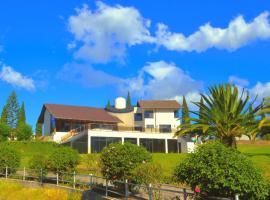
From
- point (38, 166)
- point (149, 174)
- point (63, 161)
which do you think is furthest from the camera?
point (38, 166)

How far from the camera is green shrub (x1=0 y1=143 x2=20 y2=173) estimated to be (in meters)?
31.4

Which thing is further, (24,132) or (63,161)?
(24,132)

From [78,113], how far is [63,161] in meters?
38.6

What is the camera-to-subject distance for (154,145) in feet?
190

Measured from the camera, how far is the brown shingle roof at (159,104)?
2852 inches

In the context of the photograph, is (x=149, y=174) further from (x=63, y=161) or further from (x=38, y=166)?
(x=38, y=166)

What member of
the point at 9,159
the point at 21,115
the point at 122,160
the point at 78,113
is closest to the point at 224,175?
the point at 122,160

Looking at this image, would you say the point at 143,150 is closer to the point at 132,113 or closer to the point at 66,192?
the point at 66,192

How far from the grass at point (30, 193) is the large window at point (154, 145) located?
99.7 ft

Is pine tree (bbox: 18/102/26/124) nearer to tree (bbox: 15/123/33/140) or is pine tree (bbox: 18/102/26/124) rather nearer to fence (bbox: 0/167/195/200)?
tree (bbox: 15/123/33/140)

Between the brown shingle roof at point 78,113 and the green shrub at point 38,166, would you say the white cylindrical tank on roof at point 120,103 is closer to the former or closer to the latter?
the brown shingle roof at point 78,113

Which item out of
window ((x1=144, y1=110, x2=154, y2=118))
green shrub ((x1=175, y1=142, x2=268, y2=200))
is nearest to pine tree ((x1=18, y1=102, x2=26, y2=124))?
window ((x1=144, y1=110, x2=154, y2=118))

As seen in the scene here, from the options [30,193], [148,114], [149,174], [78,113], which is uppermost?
[148,114]

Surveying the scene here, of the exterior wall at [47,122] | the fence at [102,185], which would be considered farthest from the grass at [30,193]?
the exterior wall at [47,122]
